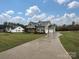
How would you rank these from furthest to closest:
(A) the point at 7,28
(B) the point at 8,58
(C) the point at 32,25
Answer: (A) the point at 7,28 < (C) the point at 32,25 < (B) the point at 8,58

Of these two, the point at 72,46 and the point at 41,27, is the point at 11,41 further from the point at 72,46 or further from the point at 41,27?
the point at 41,27

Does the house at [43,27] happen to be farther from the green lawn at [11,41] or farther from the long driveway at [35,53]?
the long driveway at [35,53]

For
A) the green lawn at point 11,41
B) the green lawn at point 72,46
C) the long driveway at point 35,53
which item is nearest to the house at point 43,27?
the green lawn at point 11,41

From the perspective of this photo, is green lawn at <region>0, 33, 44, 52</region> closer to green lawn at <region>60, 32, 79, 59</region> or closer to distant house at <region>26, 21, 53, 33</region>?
green lawn at <region>60, 32, 79, 59</region>

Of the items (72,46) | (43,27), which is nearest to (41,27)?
(43,27)

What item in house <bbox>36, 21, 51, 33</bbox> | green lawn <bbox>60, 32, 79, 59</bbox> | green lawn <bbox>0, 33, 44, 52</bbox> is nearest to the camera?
green lawn <bbox>60, 32, 79, 59</bbox>

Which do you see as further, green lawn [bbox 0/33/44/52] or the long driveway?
green lawn [bbox 0/33/44/52]

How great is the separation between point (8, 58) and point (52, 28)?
94005mm

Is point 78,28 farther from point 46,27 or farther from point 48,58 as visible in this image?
point 48,58

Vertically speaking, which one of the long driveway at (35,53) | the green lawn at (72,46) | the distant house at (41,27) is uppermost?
the distant house at (41,27)

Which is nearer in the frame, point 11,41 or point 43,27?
point 11,41

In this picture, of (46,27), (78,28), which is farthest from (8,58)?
(78,28)

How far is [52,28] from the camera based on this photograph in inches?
4119

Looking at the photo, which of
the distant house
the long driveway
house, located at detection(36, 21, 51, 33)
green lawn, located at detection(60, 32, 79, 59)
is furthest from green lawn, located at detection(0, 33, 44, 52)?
house, located at detection(36, 21, 51, 33)
